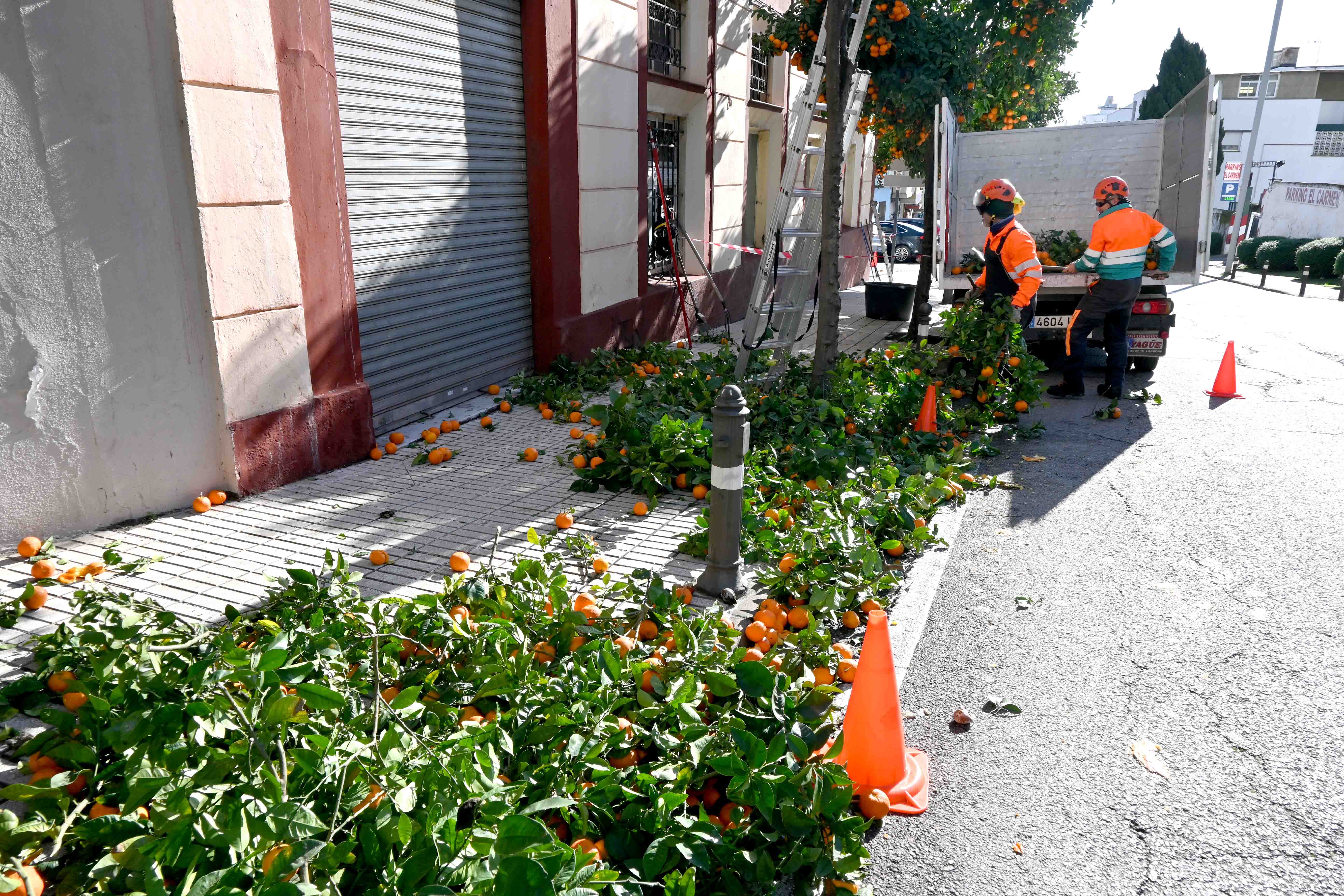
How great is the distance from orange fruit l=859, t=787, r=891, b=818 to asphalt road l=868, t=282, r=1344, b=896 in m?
0.09

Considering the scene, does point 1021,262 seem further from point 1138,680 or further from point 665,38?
point 665,38

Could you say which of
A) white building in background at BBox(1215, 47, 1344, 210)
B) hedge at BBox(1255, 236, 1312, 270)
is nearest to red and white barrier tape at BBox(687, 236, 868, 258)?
hedge at BBox(1255, 236, 1312, 270)

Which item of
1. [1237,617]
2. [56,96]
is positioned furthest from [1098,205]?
[56,96]

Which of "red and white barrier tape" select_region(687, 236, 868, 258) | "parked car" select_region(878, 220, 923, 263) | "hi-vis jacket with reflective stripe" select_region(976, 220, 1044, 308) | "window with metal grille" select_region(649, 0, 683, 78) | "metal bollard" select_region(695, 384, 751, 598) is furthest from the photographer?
"parked car" select_region(878, 220, 923, 263)

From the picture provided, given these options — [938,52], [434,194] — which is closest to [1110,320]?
[938,52]

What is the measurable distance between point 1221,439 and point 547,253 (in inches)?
242

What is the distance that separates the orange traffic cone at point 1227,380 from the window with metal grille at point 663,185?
20.0 feet

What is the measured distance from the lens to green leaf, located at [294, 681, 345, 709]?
236 centimetres

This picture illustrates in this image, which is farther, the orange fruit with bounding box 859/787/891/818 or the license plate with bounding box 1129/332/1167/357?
the license plate with bounding box 1129/332/1167/357

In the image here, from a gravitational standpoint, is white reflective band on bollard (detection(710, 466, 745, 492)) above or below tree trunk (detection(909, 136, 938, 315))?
below

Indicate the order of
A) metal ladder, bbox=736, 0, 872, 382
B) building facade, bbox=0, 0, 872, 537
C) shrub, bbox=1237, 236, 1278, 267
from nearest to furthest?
building facade, bbox=0, 0, 872, 537 → metal ladder, bbox=736, 0, 872, 382 → shrub, bbox=1237, 236, 1278, 267

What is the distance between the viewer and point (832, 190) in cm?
745

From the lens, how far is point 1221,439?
751cm

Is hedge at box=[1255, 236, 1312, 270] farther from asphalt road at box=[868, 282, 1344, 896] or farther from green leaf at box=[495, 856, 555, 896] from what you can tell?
green leaf at box=[495, 856, 555, 896]
